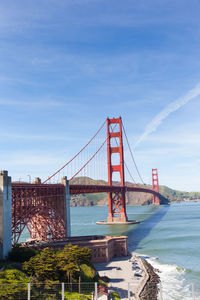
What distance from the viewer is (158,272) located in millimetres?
41312

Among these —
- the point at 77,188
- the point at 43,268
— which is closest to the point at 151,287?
the point at 43,268

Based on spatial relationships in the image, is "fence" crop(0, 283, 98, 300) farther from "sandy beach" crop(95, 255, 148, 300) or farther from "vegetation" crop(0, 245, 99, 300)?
"sandy beach" crop(95, 255, 148, 300)

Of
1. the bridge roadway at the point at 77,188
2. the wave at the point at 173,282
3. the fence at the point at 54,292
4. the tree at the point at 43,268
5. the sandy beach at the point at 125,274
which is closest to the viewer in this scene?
the fence at the point at 54,292

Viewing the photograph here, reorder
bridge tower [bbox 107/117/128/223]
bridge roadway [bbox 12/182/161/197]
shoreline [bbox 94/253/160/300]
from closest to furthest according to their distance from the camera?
shoreline [bbox 94/253/160/300] → bridge roadway [bbox 12/182/161/197] → bridge tower [bbox 107/117/128/223]

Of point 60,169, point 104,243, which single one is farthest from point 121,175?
point 104,243

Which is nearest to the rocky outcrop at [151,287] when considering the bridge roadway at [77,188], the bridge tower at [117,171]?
the bridge roadway at [77,188]

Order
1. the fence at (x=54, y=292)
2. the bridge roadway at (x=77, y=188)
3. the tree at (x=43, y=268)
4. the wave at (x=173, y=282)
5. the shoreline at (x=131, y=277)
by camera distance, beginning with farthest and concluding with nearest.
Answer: the bridge roadway at (x=77, y=188) → the wave at (x=173, y=282) → the shoreline at (x=131, y=277) → the tree at (x=43, y=268) → the fence at (x=54, y=292)

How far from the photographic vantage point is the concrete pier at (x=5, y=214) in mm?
35338

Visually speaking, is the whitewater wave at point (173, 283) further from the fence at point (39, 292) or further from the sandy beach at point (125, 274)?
the fence at point (39, 292)

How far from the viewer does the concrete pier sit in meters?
35.3

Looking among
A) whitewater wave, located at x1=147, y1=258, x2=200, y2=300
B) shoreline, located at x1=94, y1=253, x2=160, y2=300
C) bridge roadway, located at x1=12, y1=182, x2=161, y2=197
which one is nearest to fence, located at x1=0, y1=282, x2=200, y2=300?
shoreline, located at x1=94, y1=253, x2=160, y2=300

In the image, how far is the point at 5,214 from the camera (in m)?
36.3

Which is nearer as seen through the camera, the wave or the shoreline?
the shoreline

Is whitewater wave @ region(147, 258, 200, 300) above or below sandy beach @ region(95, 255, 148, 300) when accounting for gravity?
below
